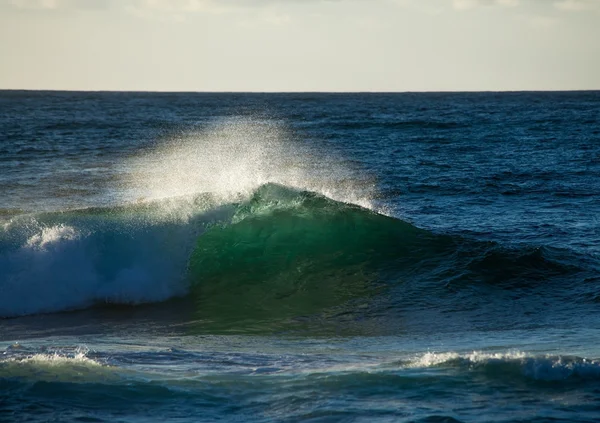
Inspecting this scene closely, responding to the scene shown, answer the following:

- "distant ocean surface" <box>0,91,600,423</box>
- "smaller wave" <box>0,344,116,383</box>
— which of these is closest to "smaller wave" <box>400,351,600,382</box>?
"distant ocean surface" <box>0,91,600,423</box>

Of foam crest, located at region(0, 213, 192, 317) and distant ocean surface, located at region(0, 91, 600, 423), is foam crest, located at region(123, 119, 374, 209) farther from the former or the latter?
foam crest, located at region(0, 213, 192, 317)

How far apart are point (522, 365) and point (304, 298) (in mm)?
5749

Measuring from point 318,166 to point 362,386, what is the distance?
24007 millimetres

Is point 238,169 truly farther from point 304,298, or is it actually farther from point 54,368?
point 54,368

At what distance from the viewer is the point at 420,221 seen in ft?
62.6

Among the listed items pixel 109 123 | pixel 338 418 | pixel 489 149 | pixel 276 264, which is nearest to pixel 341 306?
pixel 276 264

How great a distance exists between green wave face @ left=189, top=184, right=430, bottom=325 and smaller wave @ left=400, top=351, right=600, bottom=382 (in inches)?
173

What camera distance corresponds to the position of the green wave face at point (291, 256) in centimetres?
1341

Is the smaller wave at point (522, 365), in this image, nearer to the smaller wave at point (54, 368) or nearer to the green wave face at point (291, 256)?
the smaller wave at point (54, 368)

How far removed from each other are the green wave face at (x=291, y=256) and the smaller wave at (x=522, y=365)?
4388 millimetres

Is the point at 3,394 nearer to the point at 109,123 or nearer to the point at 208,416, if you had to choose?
the point at 208,416

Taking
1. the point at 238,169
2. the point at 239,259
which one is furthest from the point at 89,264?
the point at 238,169

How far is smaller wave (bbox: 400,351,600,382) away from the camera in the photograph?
26.1 feet

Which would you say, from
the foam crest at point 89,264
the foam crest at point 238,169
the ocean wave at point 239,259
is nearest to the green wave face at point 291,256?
the ocean wave at point 239,259
